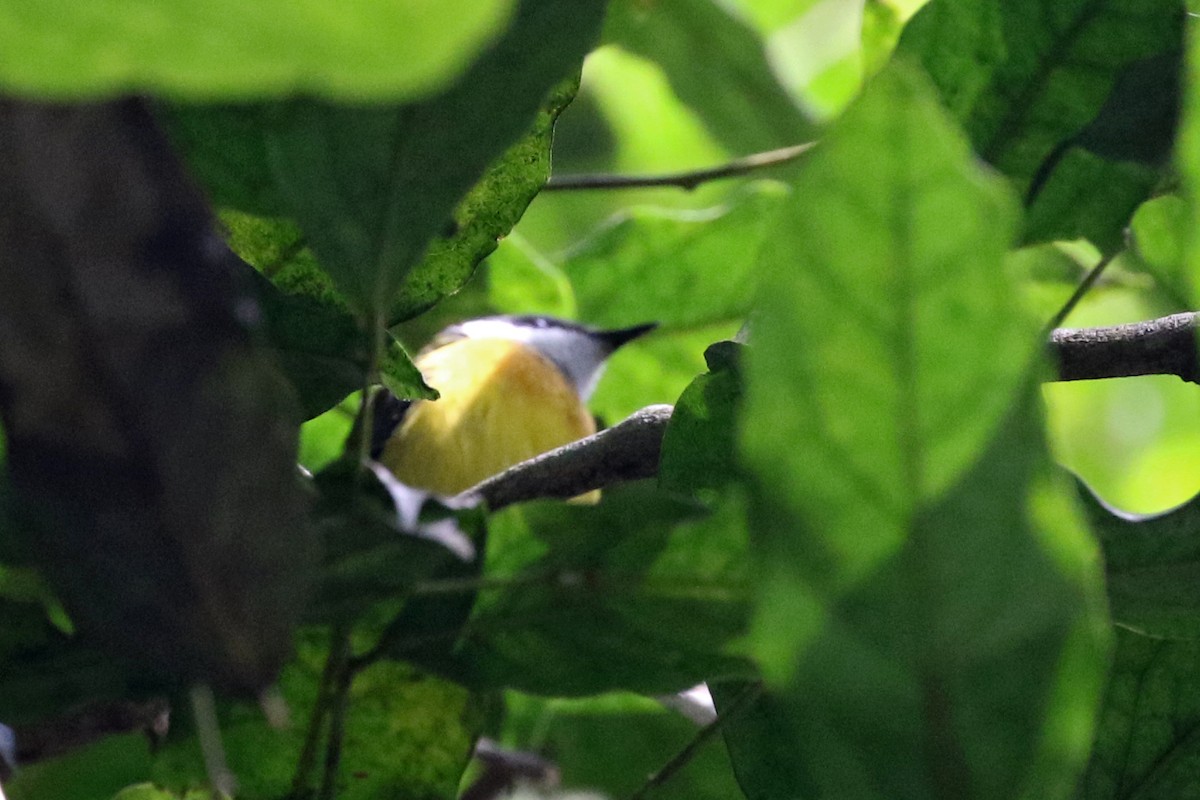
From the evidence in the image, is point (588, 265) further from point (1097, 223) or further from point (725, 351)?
point (725, 351)

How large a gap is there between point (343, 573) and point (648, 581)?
0.14 meters

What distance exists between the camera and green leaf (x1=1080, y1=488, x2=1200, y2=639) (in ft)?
2.51

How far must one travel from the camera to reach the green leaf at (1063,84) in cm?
100

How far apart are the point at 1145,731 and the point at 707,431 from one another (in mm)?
372

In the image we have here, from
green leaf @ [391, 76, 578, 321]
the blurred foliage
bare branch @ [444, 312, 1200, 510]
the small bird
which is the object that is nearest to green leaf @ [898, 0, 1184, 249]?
the blurred foliage

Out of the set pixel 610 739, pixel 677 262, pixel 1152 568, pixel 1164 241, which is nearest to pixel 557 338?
pixel 677 262

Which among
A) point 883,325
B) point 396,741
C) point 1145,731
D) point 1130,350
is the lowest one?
point 1145,731

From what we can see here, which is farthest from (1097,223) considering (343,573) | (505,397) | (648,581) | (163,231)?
(505,397)

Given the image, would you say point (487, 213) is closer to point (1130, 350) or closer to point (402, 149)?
point (402, 149)

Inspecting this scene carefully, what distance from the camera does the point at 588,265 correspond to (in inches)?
73.0

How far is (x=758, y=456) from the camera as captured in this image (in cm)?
50

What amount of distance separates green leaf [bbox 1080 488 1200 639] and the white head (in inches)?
63.6

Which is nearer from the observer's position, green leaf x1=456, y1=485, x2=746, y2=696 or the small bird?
green leaf x1=456, y1=485, x2=746, y2=696

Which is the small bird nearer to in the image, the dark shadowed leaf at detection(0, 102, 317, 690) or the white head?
the white head
